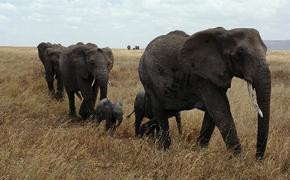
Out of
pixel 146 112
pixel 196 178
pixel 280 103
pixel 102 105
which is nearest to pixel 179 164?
pixel 196 178

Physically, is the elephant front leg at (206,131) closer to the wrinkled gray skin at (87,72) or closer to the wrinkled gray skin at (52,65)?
the wrinkled gray skin at (87,72)

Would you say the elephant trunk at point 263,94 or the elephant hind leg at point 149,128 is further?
the elephant hind leg at point 149,128

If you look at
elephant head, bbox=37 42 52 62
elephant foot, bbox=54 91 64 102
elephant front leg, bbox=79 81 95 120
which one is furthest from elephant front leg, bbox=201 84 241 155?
elephant head, bbox=37 42 52 62

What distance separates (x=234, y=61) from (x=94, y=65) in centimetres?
593

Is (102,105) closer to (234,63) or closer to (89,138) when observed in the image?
(89,138)

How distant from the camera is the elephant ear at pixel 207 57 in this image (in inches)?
268

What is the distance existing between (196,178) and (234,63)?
163 cm

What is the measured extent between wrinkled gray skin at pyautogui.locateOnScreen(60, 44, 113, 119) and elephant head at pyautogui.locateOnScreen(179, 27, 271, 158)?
187 inches

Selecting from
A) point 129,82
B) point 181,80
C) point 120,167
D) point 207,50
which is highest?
point 207,50

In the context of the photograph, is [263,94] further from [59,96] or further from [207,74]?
[59,96]

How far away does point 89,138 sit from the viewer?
7.66 metres

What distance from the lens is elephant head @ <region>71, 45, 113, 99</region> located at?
38.7ft

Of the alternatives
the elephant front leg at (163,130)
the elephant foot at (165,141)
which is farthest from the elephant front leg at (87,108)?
the elephant foot at (165,141)

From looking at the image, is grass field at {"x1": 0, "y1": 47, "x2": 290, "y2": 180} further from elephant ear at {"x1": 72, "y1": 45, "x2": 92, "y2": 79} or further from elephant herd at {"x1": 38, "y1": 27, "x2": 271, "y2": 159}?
elephant ear at {"x1": 72, "y1": 45, "x2": 92, "y2": 79}
